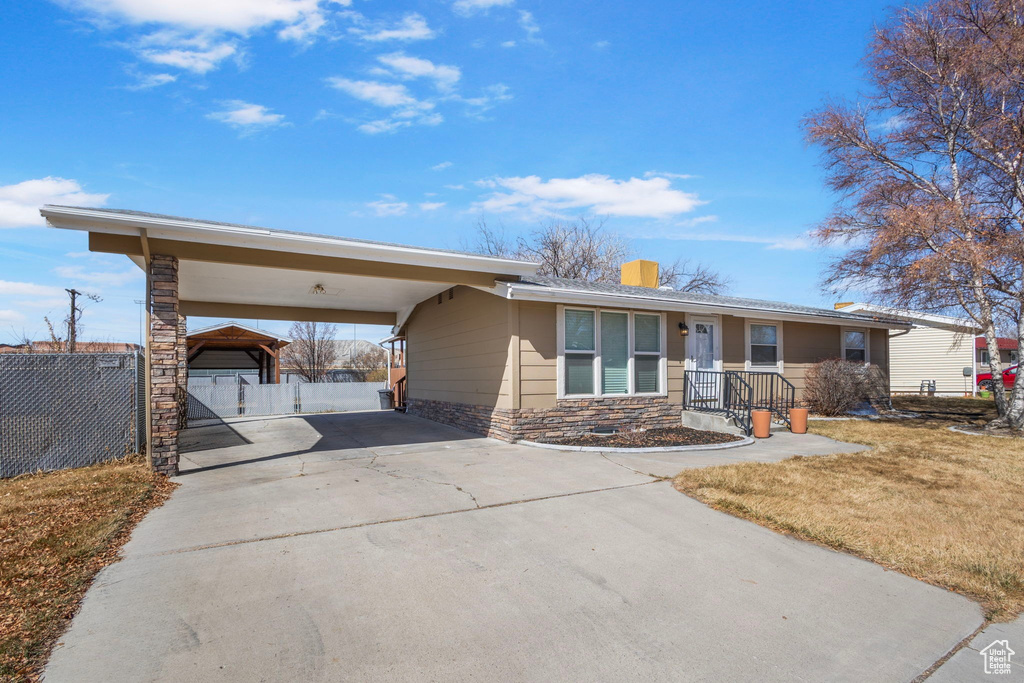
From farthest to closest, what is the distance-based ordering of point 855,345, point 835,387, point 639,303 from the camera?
1. point 855,345
2. point 835,387
3. point 639,303

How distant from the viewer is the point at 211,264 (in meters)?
8.15

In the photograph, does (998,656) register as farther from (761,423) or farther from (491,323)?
(491,323)

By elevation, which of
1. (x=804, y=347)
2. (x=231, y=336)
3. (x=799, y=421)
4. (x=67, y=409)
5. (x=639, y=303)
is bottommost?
(x=799, y=421)

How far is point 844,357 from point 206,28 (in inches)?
614

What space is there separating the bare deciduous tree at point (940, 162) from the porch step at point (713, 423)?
3.91 metres

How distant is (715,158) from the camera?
13484mm

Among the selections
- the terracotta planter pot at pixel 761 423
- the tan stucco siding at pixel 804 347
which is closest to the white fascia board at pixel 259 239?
the terracotta planter pot at pixel 761 423

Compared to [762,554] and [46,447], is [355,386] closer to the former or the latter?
[46,447]

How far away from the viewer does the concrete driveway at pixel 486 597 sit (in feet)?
8.57

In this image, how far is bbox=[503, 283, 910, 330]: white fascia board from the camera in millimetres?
8484

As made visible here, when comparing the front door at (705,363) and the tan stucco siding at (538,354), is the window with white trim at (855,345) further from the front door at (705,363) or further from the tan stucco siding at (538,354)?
the tan stucco siding at (538,354)

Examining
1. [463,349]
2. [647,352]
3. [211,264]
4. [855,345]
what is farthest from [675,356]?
[211,264]

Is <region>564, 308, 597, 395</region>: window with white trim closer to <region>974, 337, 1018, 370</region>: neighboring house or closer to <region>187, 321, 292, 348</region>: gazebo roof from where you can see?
<region>187, 321, 292, 348</region>: gazebo roof

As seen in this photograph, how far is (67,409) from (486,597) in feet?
23.2
